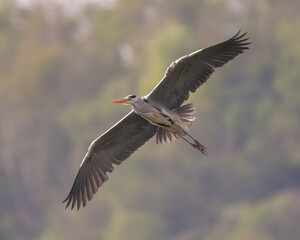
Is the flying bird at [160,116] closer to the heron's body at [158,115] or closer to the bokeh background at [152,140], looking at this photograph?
the heron's body at [158,115]

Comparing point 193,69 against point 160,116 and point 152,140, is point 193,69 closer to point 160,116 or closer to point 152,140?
Answer: point 160,116

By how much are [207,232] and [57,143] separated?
756 cm

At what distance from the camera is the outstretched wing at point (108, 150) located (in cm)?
1390

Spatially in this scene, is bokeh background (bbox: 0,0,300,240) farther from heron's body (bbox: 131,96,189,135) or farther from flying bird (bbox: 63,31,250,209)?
heron's body (bbox: 131,96,189,135)

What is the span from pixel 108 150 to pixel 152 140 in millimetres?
22814

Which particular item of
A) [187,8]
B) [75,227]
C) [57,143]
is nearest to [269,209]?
[75,227]

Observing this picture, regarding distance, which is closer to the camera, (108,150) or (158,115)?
(158,115)

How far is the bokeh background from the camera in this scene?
124 ft

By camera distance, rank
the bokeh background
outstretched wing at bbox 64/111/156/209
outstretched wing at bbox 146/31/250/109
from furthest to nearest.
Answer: the bokeh background, outstretched wing at bbox 64/111/156/209, outstretched wing at bbox 146/31/250/109

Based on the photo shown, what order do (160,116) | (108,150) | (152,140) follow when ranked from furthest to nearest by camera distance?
(152,140) < (108,150) < (160,116)

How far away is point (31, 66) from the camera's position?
1676 inches

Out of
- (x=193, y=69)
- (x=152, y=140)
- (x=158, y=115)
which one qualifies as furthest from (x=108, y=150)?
(x=152, y=140)

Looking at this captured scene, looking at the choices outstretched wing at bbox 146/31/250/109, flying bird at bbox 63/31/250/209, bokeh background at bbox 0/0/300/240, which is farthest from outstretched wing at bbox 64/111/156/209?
bokeh background at bbox 0/0/300/240

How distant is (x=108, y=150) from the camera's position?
14.0 meters
